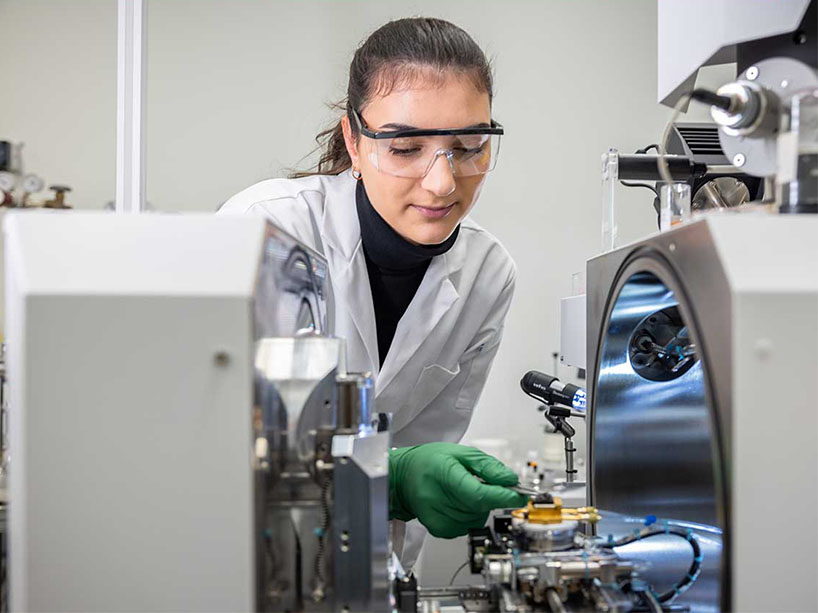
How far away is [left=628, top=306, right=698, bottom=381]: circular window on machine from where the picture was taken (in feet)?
3.48

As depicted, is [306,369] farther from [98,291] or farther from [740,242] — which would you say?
[740,242]

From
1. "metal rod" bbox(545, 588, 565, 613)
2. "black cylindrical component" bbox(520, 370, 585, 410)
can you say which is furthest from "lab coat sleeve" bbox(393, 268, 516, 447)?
"metal rod" bbox(545, 588, 565, 613)

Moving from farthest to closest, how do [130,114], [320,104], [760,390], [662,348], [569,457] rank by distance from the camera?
[320,104], [130,114], [569,457], [662,348], [760,390]

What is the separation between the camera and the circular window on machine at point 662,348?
3.48 ft

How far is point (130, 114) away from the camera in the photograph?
2.40 m

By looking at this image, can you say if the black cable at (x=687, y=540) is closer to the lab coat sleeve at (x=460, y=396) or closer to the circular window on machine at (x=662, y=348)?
the circular window on machine at (x=662, y=348)

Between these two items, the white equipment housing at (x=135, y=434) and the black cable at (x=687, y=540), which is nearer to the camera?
the white equipment housing at (x=135, y=434)

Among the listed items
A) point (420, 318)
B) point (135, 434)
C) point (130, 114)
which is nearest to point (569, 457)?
point (420, 318)

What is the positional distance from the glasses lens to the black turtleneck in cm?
18

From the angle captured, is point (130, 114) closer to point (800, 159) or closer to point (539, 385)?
point (539, 385)

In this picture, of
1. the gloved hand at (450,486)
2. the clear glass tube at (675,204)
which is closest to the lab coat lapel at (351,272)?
the gloved hand at (450,486)

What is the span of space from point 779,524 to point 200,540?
48 centimetres

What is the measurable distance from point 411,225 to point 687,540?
2.44 ft

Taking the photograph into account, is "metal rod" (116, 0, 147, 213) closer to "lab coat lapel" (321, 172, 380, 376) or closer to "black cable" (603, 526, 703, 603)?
"lab coat lapel" (321, 172, 380, 376)
